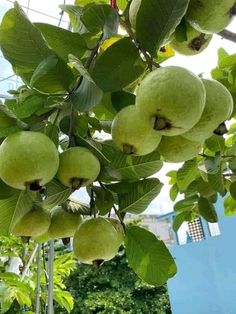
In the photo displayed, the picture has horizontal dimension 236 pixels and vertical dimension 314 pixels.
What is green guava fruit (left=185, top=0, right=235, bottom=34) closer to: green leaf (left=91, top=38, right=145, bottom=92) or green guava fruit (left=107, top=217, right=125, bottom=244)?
green leaf (left=91, top=38, right=145, bottom=92)

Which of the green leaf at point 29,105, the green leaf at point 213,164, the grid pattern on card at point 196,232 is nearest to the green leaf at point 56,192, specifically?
the green leaf at point 29,105

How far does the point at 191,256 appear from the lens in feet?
21.2

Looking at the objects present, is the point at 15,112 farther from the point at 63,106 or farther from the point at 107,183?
the point at 107,183

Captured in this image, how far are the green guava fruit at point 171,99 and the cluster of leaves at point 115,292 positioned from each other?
9383 millimetres

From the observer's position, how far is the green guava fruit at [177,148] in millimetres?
463

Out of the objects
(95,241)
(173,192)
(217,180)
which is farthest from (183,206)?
(95,241)

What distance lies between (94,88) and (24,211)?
216 mm

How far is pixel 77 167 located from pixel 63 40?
0.70 ft

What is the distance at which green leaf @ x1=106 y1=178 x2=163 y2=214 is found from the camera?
606 mm

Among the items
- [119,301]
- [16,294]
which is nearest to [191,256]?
[119,301]

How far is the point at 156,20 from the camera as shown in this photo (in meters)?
0.44

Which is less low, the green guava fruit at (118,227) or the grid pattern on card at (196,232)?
the green guava fruit at (118,227)

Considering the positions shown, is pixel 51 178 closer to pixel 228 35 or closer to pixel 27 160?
pixel 27 160

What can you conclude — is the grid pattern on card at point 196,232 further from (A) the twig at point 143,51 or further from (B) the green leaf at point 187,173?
(A) the twig at point 143,51
